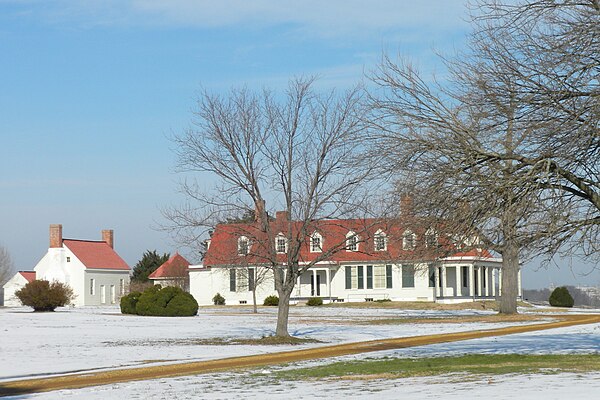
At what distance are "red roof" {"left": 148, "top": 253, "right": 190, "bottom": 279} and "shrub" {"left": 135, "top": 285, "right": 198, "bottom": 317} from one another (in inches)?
1197

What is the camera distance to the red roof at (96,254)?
3002 inches

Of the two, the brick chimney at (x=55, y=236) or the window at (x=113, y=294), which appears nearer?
the brick chimney at (x=55, y=236)

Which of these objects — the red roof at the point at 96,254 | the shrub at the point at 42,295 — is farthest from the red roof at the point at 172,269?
the shrub at the point at 42,295

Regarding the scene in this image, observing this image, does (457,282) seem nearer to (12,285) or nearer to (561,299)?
(561,299)

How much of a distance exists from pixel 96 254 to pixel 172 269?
21.8ft

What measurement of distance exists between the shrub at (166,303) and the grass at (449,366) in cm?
2704

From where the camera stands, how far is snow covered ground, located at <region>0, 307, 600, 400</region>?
14.5 m

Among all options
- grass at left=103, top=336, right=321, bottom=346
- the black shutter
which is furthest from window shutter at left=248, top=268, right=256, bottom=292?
grass at left=103, top=336, right=321, bottom=346

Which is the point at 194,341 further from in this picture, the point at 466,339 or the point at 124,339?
the point at 466,339

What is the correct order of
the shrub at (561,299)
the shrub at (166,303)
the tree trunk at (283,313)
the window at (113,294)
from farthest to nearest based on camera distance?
the window at (113,294), the shrub at (561,299), the shrub at (166,303), the tree trunk at (283,313)

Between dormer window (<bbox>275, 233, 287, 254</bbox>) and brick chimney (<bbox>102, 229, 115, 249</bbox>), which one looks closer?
dormer window (<bbox>275, 233, 287, 254</bbox>)

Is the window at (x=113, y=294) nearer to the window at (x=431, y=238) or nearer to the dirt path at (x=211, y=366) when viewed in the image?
the dirt path at (x=211, y=366)

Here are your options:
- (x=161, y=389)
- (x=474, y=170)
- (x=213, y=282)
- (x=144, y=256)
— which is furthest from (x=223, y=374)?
(x=144, y=256)

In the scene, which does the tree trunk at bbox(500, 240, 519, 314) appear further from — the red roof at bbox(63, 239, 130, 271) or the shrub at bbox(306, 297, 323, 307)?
A: the red roof at bbox(63, 239, 130, 271)
